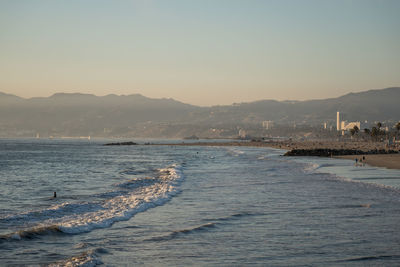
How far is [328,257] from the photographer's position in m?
10.7

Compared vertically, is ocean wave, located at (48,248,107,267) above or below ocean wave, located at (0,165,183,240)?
above

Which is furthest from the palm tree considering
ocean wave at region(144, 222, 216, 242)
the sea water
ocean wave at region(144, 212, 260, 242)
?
ocean wave at region(144, 222, 216, 242)

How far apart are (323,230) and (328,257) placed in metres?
3.03

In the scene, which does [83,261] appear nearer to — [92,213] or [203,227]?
[203,227]

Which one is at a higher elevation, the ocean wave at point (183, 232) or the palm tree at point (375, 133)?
the palm tree at point (375, 133)

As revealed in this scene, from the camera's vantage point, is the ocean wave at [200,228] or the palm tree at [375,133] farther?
the palm tree at [375,133]

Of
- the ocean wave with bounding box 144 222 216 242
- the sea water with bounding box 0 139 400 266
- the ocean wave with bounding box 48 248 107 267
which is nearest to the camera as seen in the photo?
the ocean wave with bounding box 48 248 107 267

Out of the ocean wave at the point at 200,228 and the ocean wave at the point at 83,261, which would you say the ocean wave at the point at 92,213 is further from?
the ocean wave at the point at 83,261

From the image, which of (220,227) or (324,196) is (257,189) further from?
(220,227)

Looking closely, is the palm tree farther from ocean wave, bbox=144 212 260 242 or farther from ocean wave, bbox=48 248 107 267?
ocean wave, bbox=48 248 107 267

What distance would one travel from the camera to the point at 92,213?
56.5ft

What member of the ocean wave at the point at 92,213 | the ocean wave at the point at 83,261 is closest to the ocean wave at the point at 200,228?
the ocean wave at the point at 83,261

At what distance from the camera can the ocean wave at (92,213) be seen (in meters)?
13.8

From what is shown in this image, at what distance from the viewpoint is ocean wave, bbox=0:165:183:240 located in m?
13.8
